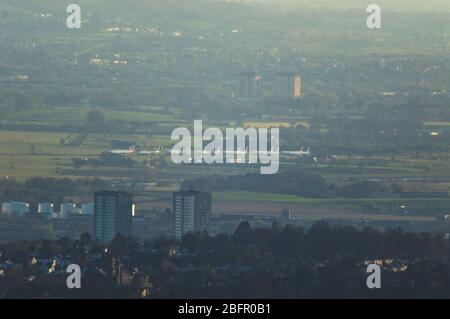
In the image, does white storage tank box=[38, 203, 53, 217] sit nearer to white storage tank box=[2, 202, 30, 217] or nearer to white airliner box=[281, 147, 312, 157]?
white storage tank box=[2, 202, 30, 217]

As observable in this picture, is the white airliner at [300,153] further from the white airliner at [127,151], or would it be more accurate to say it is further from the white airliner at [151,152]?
the white airliner at [127,151]

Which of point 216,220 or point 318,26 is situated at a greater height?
point 318,26

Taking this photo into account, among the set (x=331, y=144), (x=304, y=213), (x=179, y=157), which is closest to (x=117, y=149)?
(x=179, y=157)

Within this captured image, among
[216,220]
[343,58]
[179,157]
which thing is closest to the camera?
[216,220]

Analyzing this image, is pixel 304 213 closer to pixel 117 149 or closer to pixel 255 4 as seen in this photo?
pixel 117 149

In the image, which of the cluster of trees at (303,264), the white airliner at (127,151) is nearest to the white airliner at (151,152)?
→ the white airliner at (127,151)
